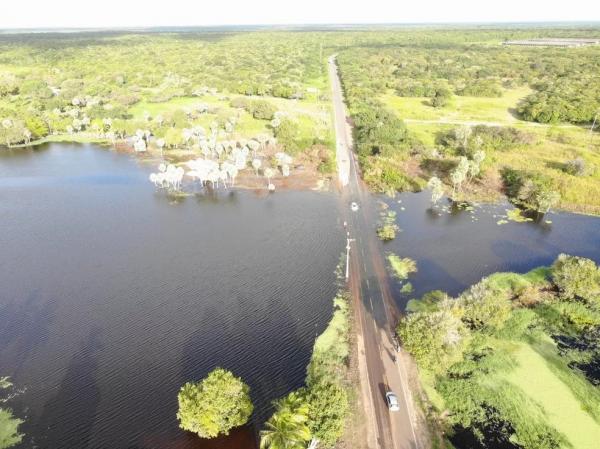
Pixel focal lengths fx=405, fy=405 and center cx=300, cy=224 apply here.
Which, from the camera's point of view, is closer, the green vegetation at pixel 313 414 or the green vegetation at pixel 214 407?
the green vegetation at pixel 313 414

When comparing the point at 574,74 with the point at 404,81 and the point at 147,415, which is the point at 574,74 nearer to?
the point at 404,81

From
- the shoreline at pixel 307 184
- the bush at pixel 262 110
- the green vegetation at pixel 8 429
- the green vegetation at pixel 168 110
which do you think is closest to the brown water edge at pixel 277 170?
the shoreline at pixel 307 184

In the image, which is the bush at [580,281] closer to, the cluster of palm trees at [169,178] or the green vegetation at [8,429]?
the green vegetation at [8,429]

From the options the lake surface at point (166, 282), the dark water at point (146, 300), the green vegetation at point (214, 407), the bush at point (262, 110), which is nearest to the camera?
the green vegetation at point (214, 407)

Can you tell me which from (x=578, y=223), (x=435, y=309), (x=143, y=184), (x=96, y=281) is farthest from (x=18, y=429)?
(x=578, y=223)

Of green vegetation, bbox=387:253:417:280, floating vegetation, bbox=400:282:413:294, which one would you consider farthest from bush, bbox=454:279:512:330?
green vegetation, bbox=387:253:417:280

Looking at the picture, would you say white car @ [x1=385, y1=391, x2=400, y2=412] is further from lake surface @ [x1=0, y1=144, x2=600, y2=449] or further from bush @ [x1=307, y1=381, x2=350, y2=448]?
lake surface @ [x1=0, y1=144, x2=600, y2=449]

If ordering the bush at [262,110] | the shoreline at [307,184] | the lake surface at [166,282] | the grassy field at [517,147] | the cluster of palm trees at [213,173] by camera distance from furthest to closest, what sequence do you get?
the bush at [262,110] → the cluster of palm trees at [213,173] → the grassy field at [517,147] → the shoreline at [307,184] → the lake surface at [166,282]

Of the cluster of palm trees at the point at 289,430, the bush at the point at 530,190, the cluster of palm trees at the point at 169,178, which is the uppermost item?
the cluster of palm trees at the point at 169,178
